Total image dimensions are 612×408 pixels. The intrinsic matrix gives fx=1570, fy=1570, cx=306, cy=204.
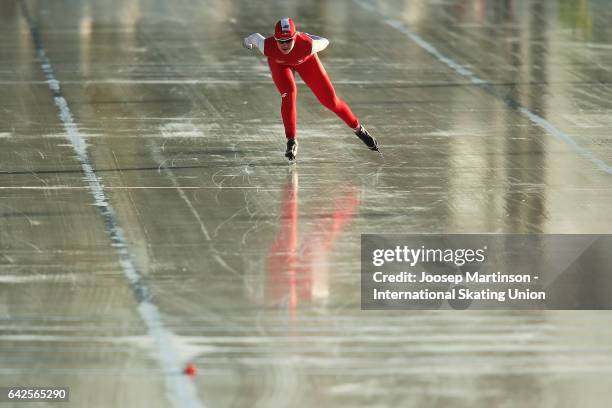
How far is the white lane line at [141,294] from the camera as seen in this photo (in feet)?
34.1

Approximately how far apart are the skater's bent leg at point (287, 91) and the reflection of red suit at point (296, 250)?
132 centimetres

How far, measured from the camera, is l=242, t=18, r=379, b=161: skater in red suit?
17.3m

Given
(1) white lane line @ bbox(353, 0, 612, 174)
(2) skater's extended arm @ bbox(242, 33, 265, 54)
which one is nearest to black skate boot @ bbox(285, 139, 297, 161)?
(2) skater's extended arm @ bbox(242, 33, 265, 54)

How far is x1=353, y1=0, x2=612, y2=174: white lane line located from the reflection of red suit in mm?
3263

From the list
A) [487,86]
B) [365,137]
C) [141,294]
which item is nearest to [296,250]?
[141,294]

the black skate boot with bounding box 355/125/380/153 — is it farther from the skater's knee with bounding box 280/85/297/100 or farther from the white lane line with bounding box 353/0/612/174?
the white lane line with bounding box 353/0/612/174

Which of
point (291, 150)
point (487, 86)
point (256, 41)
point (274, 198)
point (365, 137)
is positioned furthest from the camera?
point (487, 86)

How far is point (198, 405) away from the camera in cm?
1007

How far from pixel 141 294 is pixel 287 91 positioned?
5.50 meters

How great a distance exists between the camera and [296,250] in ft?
46.0

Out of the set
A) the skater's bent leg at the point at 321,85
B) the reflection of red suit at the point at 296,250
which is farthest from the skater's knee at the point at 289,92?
the reflection of red suit at the point at 296,250

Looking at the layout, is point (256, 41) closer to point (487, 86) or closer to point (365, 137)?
point (365, 137)

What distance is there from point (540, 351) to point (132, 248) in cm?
Answer: 425

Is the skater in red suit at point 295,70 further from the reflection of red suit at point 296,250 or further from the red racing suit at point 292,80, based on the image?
the reflection of red suit at point 296,250
